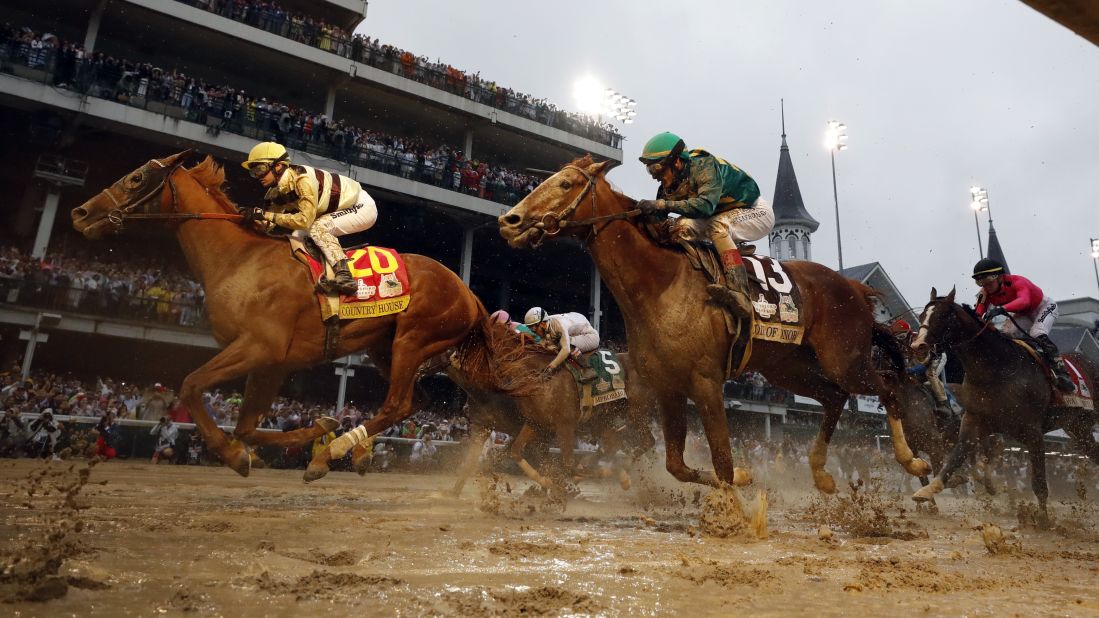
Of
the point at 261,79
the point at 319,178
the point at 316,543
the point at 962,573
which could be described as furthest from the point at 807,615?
the point at 261,79

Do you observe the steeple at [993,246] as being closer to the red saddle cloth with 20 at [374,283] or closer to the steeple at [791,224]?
the steeple at [791,224]

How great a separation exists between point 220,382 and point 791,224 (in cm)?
5185

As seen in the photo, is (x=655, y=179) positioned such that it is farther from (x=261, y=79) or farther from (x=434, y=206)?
(x=261, y=79)

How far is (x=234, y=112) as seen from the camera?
21031 mm

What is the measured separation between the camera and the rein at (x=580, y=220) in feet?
17.9

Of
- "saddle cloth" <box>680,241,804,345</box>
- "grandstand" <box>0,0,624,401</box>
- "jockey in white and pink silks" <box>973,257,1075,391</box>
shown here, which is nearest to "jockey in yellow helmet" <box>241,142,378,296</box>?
"saddle cloth" <box>680,241,804,345</box>

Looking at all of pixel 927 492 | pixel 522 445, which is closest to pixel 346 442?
pixel 522 445

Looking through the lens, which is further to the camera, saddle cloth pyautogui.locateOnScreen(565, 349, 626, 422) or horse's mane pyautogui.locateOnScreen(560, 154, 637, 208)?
saddle cloth pyautogui.locateOnScreen(565, 349, 626, 422)

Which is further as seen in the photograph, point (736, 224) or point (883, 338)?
point (883, 338)

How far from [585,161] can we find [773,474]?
648 inches

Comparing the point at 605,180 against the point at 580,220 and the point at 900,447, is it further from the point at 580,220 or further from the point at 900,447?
the point at 900,447

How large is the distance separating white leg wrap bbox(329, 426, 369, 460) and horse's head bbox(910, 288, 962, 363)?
6236mm

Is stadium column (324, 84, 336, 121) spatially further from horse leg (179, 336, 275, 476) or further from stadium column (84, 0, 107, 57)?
horse leg (179, 336, 275, 476)

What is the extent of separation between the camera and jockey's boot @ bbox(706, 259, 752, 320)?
5316 mm
